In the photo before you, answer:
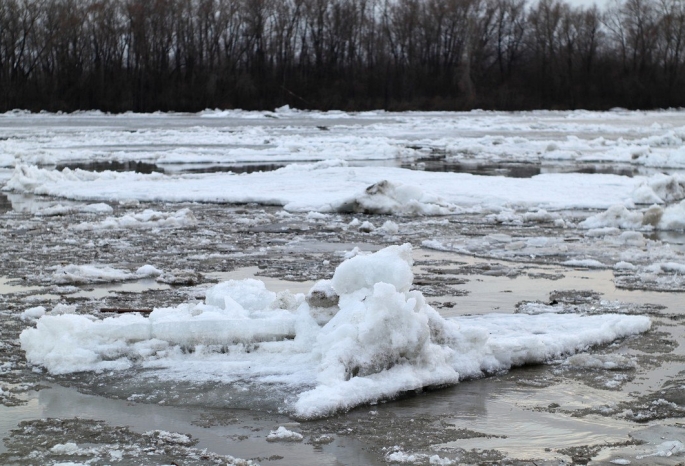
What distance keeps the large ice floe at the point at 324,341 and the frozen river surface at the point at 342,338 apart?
0.01 meters

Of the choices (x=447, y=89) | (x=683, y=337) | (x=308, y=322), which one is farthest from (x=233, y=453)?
(x=447, y=89)

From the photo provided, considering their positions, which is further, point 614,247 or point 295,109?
point 295,109

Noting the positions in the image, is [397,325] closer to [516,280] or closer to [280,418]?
[280,418]

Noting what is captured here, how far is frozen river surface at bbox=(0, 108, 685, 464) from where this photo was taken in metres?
3.43

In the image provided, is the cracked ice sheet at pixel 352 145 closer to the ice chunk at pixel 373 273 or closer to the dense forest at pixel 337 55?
the ice chunk at pixel 373 273

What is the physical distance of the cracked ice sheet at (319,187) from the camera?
11453 mm

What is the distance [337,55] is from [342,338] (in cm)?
6364

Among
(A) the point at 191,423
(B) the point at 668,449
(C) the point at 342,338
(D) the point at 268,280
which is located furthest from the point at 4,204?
(B) the point at 668,449

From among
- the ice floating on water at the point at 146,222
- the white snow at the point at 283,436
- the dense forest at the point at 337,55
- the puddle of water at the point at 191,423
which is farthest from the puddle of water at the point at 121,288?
the dense forest at the point at 337,55

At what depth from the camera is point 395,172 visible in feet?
48.5

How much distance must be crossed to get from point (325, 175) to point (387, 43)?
55098 millimetres

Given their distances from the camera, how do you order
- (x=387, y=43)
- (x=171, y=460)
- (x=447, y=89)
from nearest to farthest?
(x=171, y=460) → (x=447, y=89) → (x=387, y=43)

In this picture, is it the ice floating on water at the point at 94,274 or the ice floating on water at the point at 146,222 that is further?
the ice floating on water at the point at 146,222

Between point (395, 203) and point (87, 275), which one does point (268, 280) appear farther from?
point (395, 203)
